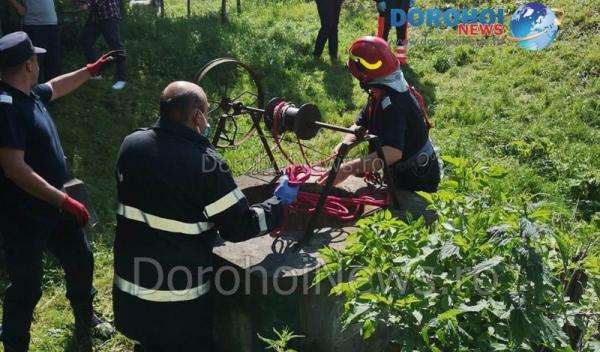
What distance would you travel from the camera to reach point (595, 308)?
2762 millimetres

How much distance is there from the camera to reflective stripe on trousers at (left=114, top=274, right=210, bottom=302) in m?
3.25

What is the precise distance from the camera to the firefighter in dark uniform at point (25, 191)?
3.49 meters

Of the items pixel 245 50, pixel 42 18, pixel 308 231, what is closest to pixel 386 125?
pixel 308 231

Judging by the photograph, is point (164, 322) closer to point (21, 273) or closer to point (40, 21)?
point (21, 273)

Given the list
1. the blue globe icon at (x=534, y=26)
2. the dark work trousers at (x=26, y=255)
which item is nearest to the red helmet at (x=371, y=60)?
the dark work trousers at (x=26, y=255)

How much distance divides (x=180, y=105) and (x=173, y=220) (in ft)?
1.84

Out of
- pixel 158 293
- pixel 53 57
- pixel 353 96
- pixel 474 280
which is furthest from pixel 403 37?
pixel 474 280

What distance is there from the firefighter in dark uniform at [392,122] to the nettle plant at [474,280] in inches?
50.5

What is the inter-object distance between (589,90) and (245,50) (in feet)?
15.6

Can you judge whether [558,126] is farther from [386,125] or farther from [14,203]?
[14,203]

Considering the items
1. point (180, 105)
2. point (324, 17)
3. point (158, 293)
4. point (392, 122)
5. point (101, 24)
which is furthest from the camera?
point (324, 17)

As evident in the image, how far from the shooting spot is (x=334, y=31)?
9.53 meters

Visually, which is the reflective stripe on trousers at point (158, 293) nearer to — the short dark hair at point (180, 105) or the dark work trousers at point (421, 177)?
the short dark hair at point (180, 105)

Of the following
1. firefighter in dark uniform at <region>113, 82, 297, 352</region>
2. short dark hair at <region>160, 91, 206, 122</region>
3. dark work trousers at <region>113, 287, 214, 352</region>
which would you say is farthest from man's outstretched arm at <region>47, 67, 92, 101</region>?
dark work trousers at <region>113, 287, 214, 352</region>
